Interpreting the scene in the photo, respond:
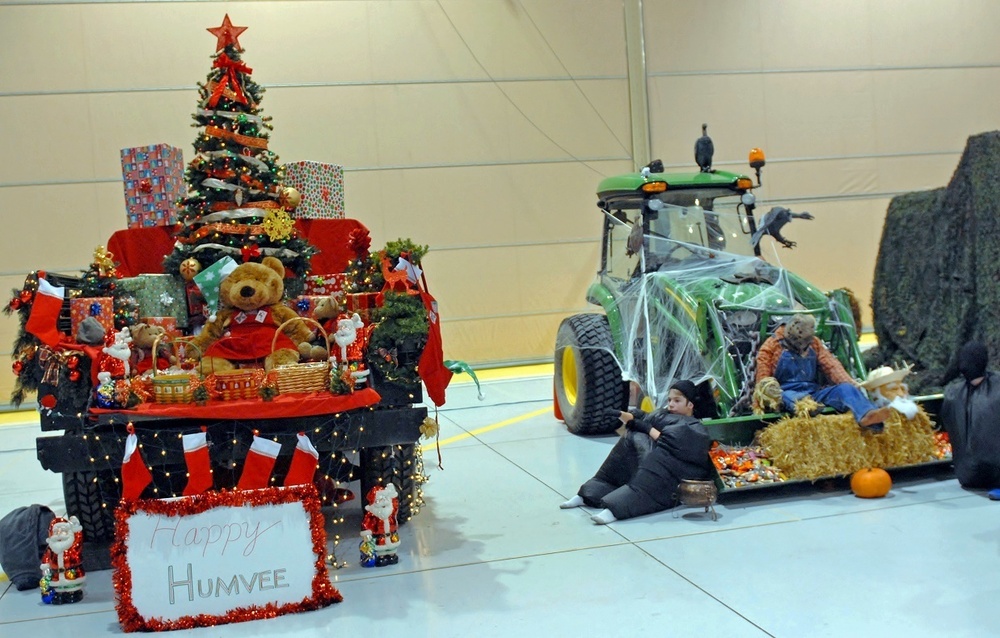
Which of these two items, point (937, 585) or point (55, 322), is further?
point (55, 322)

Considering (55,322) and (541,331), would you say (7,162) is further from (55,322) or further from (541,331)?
(55,322)

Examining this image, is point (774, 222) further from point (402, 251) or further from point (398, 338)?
point (398, 338)

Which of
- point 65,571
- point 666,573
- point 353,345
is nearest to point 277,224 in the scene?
point 353,345

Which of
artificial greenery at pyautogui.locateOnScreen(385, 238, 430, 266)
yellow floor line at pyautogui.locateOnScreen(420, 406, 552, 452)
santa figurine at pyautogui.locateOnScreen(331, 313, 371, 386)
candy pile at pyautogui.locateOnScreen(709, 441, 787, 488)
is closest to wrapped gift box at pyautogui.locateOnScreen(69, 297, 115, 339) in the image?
santa figurine at pyautogui.locateOnScreen(331, 313, 371, 386)

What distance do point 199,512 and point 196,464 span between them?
1.35ft

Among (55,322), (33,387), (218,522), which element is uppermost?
(55,322)

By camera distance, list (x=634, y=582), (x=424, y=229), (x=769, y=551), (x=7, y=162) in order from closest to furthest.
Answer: (x=634, y=582)
(x=769, y=551)
(x=7, y=162)
(x=424, y=229)

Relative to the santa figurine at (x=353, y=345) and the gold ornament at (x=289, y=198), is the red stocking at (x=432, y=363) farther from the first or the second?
the gold ornament at (x=289, y=198)

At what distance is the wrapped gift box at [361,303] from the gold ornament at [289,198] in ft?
2.36

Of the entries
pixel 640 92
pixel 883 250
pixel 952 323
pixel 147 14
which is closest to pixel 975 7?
pixel 640 92

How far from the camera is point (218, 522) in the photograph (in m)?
4.34

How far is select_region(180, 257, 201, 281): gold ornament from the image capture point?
5750mm

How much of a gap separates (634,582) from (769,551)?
822 mm

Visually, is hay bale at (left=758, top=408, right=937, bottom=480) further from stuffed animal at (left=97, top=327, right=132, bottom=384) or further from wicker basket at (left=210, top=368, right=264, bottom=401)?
stuffed animal at (left=97, top=327, right=132, bottom=384)
